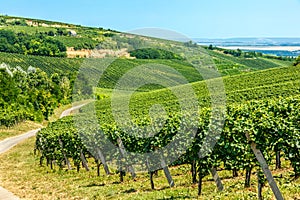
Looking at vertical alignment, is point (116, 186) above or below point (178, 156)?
below

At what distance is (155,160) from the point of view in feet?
45.5

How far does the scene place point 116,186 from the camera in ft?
49.0

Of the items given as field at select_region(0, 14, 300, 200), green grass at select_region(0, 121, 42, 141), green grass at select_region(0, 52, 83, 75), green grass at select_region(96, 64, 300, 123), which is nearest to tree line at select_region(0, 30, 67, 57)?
green grass at select_region(0, 52, 83, 75)

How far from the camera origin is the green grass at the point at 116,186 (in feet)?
34.4

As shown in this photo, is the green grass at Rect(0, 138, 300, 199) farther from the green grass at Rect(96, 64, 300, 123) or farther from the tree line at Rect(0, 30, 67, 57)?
the tree line at Rect(0, 30, 67, 57)

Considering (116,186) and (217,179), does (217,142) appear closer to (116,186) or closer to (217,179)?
(217,179)

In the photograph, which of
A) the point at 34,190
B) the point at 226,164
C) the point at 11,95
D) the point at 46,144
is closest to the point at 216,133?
the point at 226,164

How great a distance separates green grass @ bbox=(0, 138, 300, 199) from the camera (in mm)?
10500

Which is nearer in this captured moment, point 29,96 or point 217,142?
point 217,142

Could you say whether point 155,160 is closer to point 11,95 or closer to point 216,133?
point 216,133

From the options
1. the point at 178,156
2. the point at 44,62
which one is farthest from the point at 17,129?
the point at 44,62

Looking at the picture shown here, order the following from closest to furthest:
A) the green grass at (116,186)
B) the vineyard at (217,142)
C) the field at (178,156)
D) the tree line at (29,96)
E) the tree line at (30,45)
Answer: the vineyard at (217,142), the field at (178,156), the green grass at (116,186), the tree line at (29,96), the tree line at (30,45)

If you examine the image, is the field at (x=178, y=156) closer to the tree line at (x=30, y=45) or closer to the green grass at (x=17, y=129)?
the green grass at (x=17, y=129)

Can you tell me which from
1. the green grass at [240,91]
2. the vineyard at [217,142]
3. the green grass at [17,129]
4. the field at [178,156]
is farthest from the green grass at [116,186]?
the green grass at [17,129]
